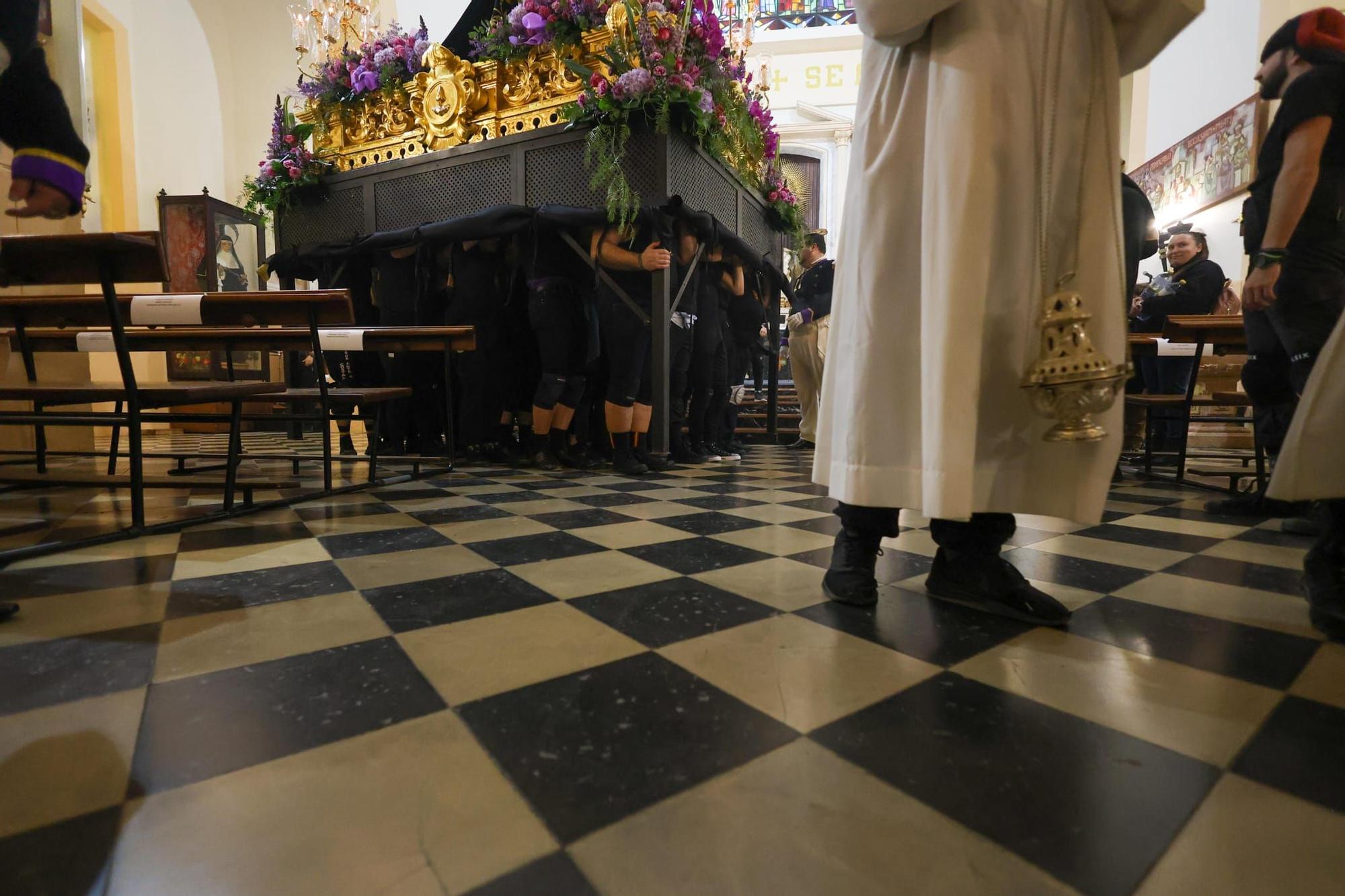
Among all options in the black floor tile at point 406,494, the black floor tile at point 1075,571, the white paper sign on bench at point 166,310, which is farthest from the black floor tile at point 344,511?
the black floor tile at point 1075,571

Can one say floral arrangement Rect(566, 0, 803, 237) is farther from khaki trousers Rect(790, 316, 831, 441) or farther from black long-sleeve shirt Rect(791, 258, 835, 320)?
khaki trousers Rect(790, 316, 831, 441)

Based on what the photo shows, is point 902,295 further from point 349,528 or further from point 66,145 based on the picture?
point 349,528

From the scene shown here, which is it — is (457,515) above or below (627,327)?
below

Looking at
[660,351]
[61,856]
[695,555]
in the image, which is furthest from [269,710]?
[660,351]

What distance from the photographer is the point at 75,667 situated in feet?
2.79

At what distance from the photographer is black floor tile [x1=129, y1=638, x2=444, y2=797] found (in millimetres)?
636

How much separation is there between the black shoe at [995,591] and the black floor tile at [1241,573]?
543mm

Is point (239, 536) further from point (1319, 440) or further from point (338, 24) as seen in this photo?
point (338, 24)

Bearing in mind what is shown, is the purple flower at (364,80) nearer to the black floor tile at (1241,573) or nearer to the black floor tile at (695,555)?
the black floor tile at (695,555)

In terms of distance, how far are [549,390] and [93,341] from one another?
2112 mm

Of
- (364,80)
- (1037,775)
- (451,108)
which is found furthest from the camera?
→ (364,80)

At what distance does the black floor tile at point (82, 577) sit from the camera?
118 centimetres

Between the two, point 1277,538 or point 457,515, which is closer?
point 1277,538

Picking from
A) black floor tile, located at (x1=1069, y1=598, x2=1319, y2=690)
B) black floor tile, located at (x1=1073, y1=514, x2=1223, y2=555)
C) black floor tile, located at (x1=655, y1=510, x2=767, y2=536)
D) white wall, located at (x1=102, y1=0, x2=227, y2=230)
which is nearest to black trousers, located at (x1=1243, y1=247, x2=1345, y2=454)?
black floor tile, located at (x1=1073, y1=514, x2=1223, y2=555)
